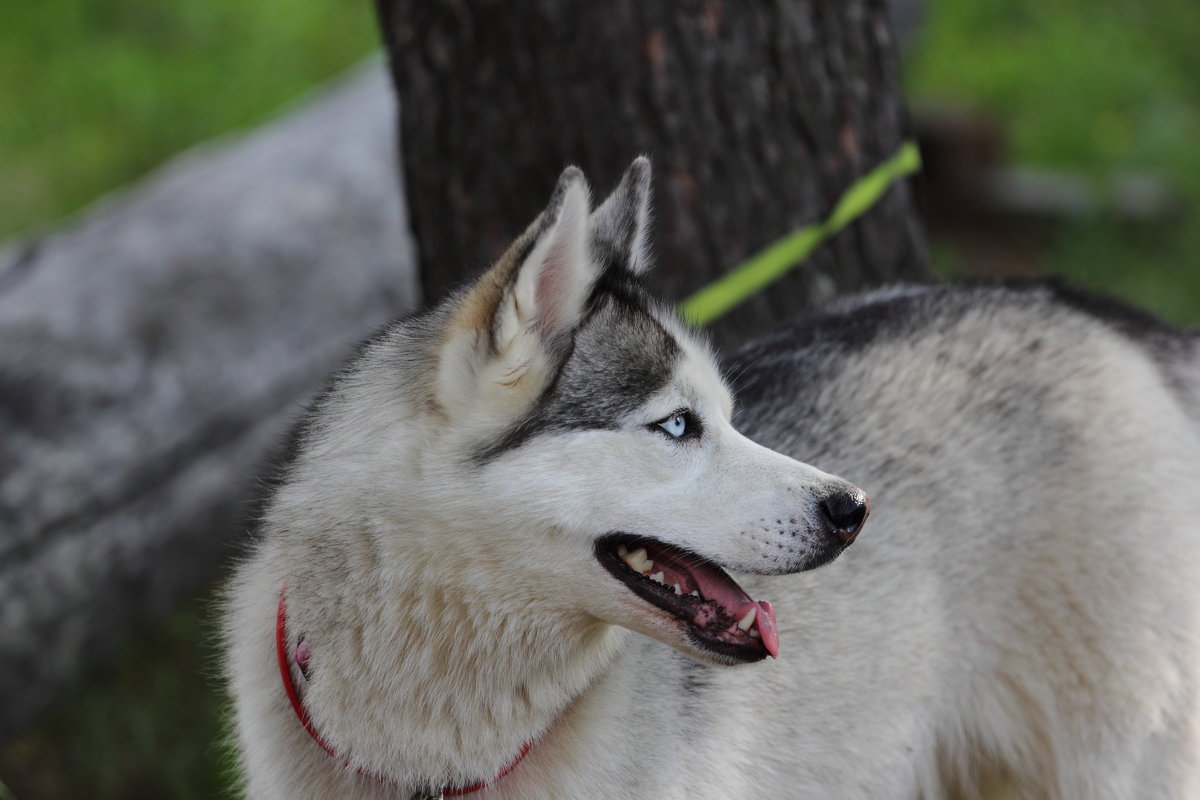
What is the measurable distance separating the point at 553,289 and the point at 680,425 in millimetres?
328

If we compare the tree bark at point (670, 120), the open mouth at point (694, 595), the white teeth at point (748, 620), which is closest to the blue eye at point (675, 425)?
the open mouth at point (694, 595)

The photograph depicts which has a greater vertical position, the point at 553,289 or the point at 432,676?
the point at 553,289

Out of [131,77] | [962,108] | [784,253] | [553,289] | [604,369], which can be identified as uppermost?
[131,77]

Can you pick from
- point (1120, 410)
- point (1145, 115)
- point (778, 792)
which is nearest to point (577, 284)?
point (778, 792)

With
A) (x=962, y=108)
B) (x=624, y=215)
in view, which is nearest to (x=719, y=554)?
(x=624, y=215)

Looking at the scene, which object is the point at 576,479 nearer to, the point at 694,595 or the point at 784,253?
the point at 694,595

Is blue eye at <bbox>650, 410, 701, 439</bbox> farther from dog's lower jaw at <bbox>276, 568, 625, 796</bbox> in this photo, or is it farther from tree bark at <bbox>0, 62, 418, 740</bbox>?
tree bark at <bbox>0, 62, 418, 740</bbox>

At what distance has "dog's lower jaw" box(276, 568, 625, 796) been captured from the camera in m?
2.16

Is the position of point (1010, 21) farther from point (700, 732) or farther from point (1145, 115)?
point (700, 732)

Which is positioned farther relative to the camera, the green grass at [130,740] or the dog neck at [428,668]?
the green grass at [130,740]

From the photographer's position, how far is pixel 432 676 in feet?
7.17

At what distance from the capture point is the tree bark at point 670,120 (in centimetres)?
339

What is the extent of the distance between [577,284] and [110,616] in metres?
2.63

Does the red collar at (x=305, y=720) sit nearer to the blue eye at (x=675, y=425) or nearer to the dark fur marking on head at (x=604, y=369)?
the dark fur marking on head at (x=604, y=369)
